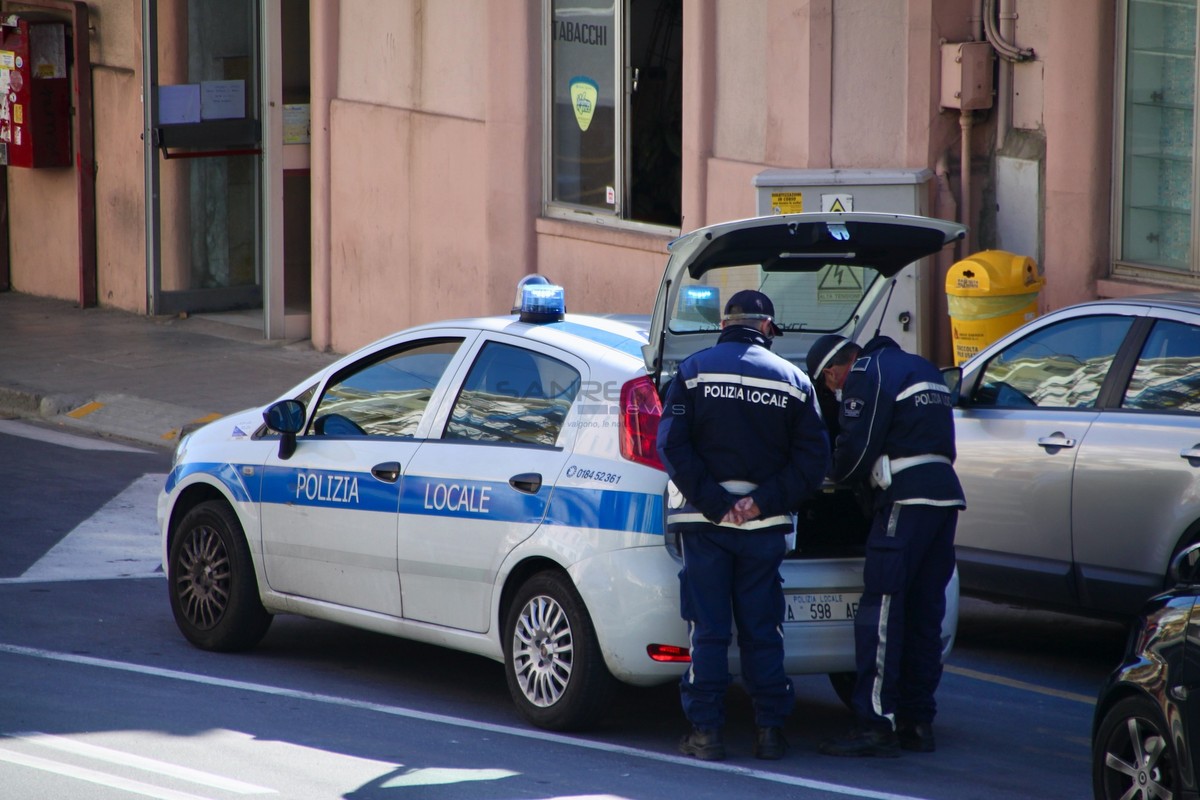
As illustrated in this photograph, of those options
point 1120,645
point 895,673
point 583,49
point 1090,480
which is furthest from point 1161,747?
point 583,49

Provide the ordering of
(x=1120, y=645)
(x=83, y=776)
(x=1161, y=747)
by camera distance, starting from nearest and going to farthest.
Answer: (x=1161, y=747)
(x=83, y=776)
(x=1120, y=645)

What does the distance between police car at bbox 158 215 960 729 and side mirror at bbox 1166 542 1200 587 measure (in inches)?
55.1

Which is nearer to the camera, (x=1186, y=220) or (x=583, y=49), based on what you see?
(x=1186, y=220)

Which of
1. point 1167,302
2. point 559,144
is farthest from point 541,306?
point 559,144

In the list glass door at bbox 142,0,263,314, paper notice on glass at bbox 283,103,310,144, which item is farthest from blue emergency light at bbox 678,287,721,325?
glass door at bbox 142,0,263,314

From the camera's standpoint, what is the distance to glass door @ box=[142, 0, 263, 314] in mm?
17609

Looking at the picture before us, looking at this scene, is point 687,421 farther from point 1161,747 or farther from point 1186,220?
point 1186,220

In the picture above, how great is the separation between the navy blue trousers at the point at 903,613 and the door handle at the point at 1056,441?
1.22 m

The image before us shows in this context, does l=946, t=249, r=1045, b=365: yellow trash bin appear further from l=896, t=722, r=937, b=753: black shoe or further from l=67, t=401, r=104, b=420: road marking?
l=67, t=401, r=104, b=420: road marking

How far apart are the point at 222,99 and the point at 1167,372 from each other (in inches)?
491

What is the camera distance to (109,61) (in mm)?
18469

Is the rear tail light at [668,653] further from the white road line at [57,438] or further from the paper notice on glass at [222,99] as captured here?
the paper notice on glass at [222,99]

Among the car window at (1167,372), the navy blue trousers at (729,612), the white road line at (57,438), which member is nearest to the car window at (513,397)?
the navy blue trousers at (729,612)

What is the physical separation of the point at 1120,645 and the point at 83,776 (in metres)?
5.03
